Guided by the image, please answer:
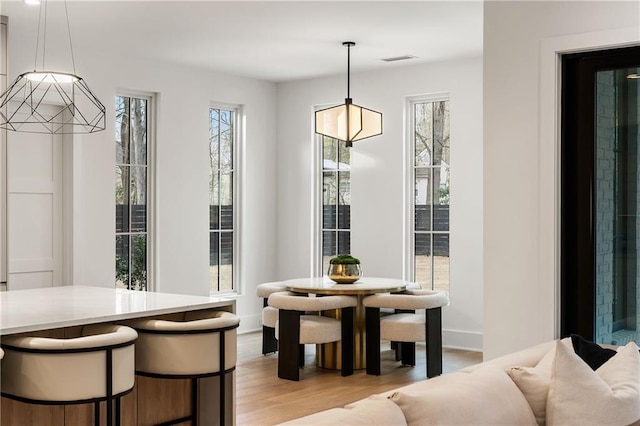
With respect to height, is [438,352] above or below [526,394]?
below

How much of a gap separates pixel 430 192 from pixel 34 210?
3.54 m

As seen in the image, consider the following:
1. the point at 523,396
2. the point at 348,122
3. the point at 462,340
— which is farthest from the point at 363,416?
the point at 462,340

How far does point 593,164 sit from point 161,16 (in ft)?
10.7

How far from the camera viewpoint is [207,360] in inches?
150

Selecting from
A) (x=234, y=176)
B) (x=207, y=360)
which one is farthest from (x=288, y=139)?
(x=207, y=360)

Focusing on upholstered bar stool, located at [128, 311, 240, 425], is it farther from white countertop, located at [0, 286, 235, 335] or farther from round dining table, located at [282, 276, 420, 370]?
round dining table, located at [282, 276, 420, 370]

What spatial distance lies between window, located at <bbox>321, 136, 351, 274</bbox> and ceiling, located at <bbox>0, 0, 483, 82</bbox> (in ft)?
3.22

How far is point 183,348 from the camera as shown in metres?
3.75

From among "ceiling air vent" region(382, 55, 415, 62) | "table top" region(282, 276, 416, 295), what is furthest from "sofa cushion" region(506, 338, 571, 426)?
"ceiling air vent" region(382, 55, 415, 62)

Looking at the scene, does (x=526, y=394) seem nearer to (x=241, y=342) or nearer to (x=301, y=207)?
(x=241, y=342)

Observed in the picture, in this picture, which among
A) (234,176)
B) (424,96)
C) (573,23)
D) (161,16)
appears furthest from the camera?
(234,176)

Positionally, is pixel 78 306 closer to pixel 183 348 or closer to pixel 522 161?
pixel 183 348

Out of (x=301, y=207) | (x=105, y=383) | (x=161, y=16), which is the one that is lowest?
(x=105, y=383)

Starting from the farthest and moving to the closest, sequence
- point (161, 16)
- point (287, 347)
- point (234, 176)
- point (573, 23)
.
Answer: point (234, 176) → point (287, 347) → point (161, 16) → point (573, 23)
